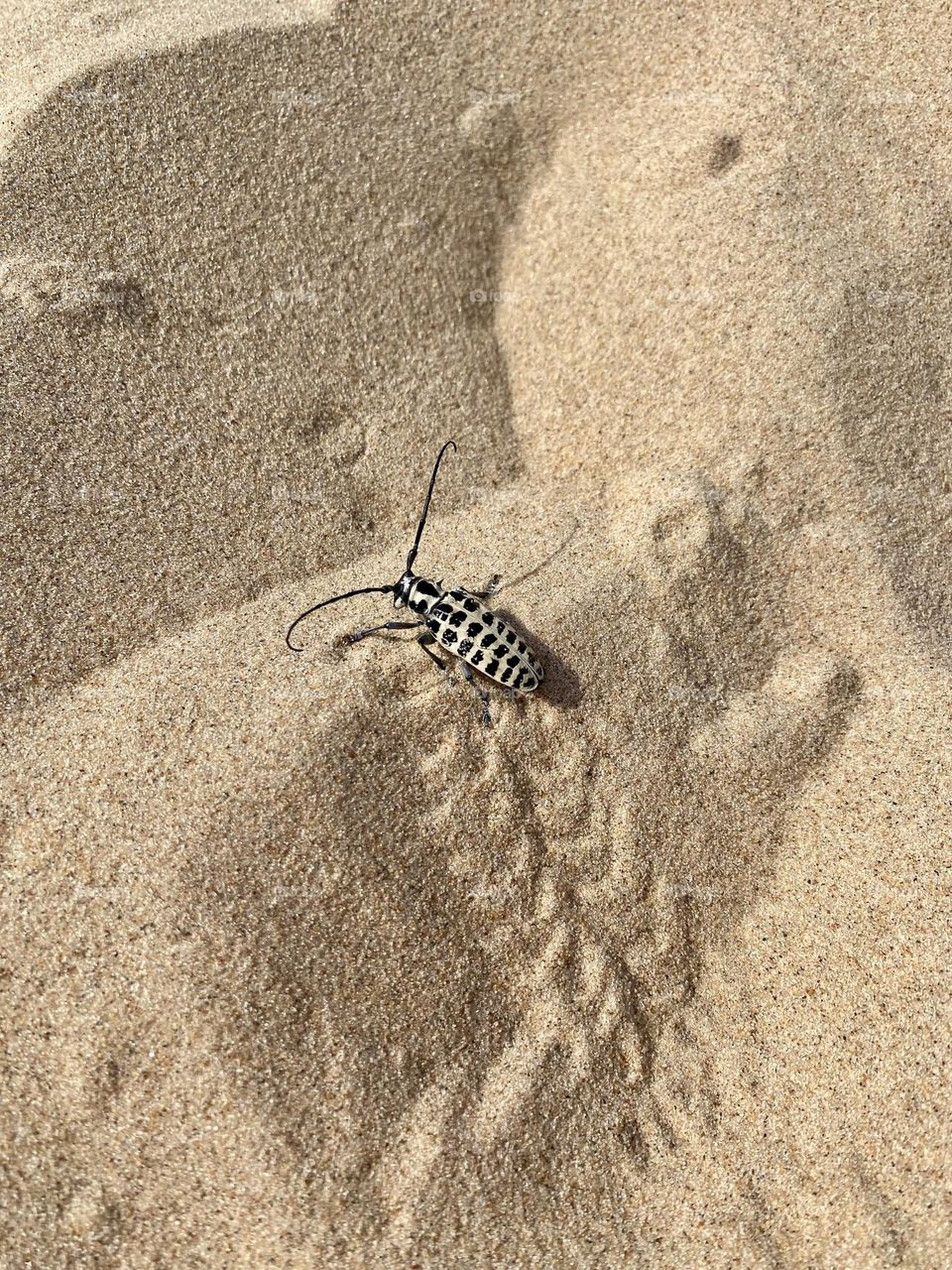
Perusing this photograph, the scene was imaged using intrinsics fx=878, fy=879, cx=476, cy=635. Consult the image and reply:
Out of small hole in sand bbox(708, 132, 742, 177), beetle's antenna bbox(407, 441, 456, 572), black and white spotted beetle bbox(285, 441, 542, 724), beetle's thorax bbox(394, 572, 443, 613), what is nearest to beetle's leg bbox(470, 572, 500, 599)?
black and white spotted beetle bbox(285, 441, 542, 724)

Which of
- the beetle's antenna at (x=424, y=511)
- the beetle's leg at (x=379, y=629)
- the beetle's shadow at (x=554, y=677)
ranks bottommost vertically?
the beetle's shadow at (x=554, y=677)

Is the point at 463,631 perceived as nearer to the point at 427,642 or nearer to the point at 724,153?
the point at 427,642

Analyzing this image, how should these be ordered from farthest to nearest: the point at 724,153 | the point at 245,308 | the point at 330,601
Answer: the point at 724,153 < the point at 245,308 < the point at 330,601

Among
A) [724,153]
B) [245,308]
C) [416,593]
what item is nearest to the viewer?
[416,593]

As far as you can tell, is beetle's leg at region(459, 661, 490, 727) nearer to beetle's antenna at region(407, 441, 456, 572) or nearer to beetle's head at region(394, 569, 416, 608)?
beetle's head at region(394, 569, 416, 608)

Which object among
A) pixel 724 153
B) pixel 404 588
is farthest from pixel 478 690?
pixel 724 153

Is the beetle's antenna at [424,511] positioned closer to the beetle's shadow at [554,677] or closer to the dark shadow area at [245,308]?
the dark shadow area at [245,308]

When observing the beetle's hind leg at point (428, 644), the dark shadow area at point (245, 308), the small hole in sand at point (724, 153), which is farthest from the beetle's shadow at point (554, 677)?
the small hole in sand at point (724, 153)
